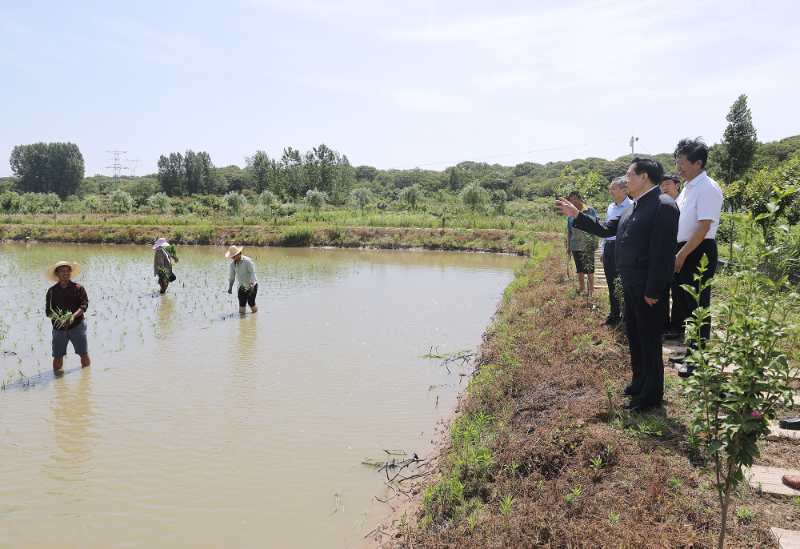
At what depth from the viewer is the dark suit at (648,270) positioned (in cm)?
398

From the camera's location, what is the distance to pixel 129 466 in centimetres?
514

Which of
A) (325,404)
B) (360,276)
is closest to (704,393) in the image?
(325,404)

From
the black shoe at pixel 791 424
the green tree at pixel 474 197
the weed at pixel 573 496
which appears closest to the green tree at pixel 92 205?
the green tree at pixel 474 197

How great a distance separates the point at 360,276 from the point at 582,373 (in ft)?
44.9

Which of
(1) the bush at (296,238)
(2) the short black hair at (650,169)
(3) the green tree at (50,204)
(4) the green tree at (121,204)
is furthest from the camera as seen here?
(3) the green tree at (50,204)

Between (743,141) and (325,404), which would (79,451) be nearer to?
(325,404)

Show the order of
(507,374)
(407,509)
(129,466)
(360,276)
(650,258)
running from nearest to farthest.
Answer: (650,258)
(407,509)
(129,466)
(507,374)
(360,276)

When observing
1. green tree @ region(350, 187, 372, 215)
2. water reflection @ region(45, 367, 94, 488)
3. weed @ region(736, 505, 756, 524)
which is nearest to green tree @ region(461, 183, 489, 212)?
green tree @ region(350, 187, 372, 215)

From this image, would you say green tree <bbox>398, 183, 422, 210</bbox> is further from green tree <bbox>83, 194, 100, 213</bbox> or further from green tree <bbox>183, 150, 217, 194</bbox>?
green tree <bbox>183, 150, 217, 194</bbox>

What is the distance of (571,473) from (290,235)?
A: 28.2m

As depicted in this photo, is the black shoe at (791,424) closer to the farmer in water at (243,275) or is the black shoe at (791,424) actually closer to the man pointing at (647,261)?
the man pointing at (647,261)

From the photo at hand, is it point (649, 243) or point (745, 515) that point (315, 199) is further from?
point (745, 515)

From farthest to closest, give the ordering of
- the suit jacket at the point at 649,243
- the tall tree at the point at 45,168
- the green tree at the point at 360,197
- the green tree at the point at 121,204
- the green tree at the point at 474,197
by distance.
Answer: the tall tree at the point at 45,168 → the green tree at the point at 121,204 → the green tree at the point at 360,197 → the green tree at the point at 474,197 → the suit jacket at the point at 649,243

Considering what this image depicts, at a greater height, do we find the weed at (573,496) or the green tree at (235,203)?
the green tree at (235,203)
